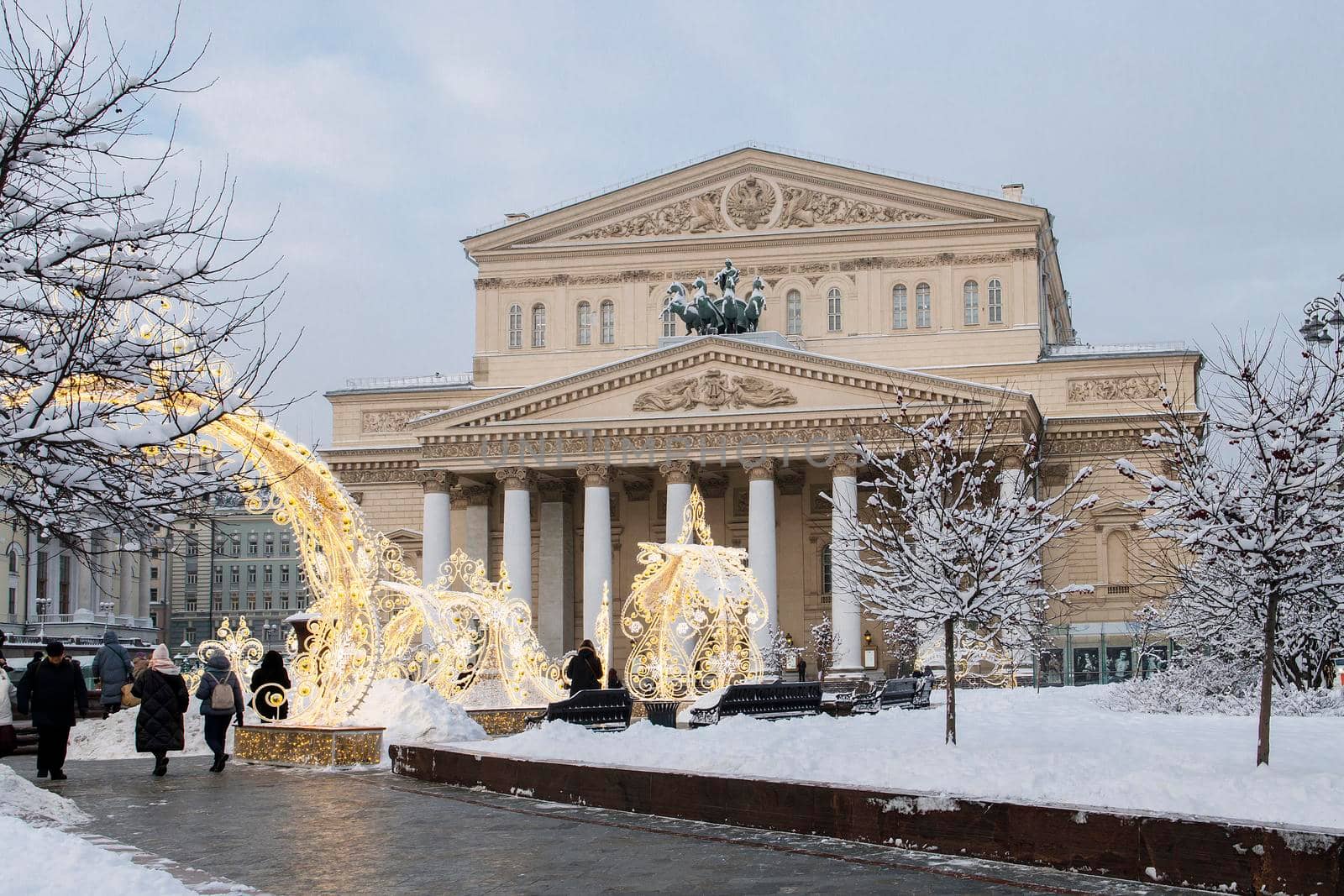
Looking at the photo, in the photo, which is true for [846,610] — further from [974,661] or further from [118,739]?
[118,739]

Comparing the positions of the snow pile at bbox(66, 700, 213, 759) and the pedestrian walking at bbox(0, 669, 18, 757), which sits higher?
the pedestrian walking at bbox(0, 669, 18, 757)

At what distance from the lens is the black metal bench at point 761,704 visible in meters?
22.8

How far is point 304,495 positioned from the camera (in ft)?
65.9

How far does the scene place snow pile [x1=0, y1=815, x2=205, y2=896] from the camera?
8.22 metres

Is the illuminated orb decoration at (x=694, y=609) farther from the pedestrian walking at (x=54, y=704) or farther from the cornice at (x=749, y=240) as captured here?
the cornice at (x=749, y=240)

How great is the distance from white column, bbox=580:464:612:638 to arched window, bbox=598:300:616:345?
8772 millimetres

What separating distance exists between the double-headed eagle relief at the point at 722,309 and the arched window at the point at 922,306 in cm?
590

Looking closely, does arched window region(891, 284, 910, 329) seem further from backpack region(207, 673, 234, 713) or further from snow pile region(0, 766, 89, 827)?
snow pile region(0, 766, 89, 827)

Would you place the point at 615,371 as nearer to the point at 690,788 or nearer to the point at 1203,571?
the point at 1203,571

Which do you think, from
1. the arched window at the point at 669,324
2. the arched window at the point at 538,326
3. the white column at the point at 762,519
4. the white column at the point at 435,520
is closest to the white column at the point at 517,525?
the white column at the point at 435,520

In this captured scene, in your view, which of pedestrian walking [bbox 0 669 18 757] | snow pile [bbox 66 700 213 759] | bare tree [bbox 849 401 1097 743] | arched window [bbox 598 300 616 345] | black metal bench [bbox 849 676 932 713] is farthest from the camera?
arched window [bbox 598 300 616 345]

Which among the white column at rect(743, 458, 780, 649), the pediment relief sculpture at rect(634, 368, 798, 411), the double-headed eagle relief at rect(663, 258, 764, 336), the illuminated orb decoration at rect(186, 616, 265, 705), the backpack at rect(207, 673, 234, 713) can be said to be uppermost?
the double-headed eagle relief at rect(663, 258, 764, 336)

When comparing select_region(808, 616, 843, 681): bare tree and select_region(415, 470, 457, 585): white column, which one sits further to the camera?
select_region(415, 470, 457, 585): white column

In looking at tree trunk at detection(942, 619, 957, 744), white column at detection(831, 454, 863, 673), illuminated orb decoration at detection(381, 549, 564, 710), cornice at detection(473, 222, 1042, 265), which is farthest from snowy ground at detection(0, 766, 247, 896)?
cornice at detection(473, 222, 1042, 265)
